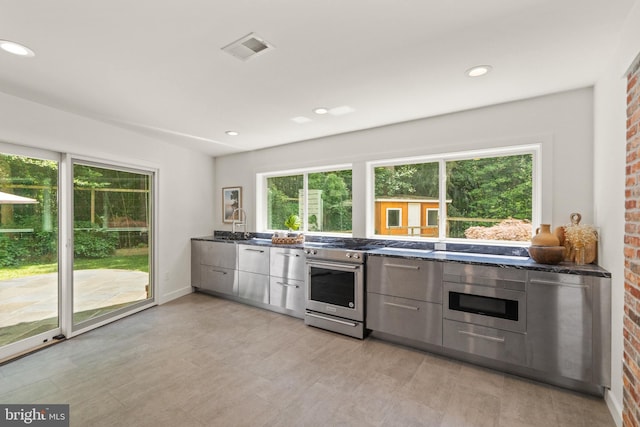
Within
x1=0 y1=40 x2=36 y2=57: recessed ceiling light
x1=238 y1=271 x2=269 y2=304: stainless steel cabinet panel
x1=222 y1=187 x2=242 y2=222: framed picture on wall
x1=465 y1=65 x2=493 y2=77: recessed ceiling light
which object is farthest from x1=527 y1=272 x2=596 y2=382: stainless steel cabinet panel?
x1=222 y1=187 x2=242 y2=222: framed picture on wall

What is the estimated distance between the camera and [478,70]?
2229 millimetres

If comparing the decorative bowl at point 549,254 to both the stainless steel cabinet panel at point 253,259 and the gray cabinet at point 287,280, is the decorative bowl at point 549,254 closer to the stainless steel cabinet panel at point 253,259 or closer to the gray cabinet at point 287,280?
the gray cabinet at point 287,280

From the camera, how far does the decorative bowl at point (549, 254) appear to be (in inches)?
92.1

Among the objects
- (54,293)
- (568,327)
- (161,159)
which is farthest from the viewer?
(161,159)

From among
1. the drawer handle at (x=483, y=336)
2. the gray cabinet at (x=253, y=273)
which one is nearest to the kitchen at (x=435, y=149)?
the drawer handle at (x=483, y=336)

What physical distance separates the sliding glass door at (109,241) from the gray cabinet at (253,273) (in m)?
1.30

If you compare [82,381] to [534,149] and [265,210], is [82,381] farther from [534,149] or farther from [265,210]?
[534,149]

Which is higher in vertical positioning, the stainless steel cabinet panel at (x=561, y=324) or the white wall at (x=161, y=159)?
the white wall at (x=161, y=159)

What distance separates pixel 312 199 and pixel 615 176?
3.31 meters

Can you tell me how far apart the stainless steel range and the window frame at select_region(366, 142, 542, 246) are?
760mm

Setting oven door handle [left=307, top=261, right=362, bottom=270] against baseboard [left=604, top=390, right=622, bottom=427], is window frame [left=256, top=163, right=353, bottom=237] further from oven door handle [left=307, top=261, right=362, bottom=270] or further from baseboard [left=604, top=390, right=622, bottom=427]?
baseboard [left=604, top=390, right=622, bottom=427]

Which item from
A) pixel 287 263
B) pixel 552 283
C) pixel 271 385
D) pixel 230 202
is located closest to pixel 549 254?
pixel 552 283

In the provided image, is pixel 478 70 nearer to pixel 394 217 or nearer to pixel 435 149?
pixel 435 149

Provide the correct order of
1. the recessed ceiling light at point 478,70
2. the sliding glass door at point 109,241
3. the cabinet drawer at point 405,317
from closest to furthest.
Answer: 1. the recessed ceiling light at point 478,70
2. the cabinet drawer at point 405,317
3. the sliding glass door at point 109,241
